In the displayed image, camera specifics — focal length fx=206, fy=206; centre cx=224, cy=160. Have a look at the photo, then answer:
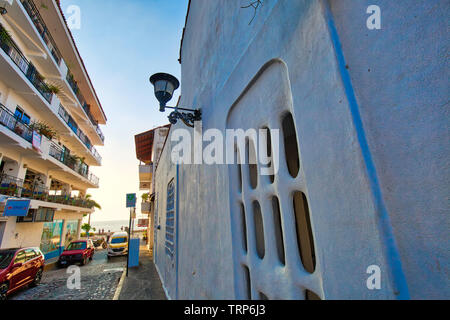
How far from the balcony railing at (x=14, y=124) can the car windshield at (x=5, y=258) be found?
617 cm

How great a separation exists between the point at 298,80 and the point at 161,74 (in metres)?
2.93

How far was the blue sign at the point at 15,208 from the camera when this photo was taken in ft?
33.8

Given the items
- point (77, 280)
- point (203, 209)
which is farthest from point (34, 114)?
point (203, 209)

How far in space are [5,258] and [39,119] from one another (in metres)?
11.1

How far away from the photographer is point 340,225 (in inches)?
40.2

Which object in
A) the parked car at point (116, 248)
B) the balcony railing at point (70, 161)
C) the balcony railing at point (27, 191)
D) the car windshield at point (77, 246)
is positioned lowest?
the parked car at point (116, 248)

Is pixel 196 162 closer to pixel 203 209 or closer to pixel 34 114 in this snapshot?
pixel 203 209

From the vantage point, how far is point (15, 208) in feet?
34.4

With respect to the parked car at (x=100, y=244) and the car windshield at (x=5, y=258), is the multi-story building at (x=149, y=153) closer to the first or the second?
the parked car at (x=100, y=244)

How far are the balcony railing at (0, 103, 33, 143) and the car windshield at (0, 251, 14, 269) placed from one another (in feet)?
20.2

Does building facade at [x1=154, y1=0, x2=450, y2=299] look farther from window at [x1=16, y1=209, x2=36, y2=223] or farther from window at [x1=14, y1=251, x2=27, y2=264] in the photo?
window at [x1=16, y1=209, x2=36, y2=223]

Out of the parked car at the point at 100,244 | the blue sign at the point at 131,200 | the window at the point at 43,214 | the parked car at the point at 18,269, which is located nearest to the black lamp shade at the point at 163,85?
the blue sign at the point at 131,200

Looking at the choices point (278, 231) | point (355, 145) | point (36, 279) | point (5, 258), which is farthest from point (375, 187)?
point (36, 279)

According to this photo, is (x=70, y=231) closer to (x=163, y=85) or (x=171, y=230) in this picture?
(x=171, y=230)
